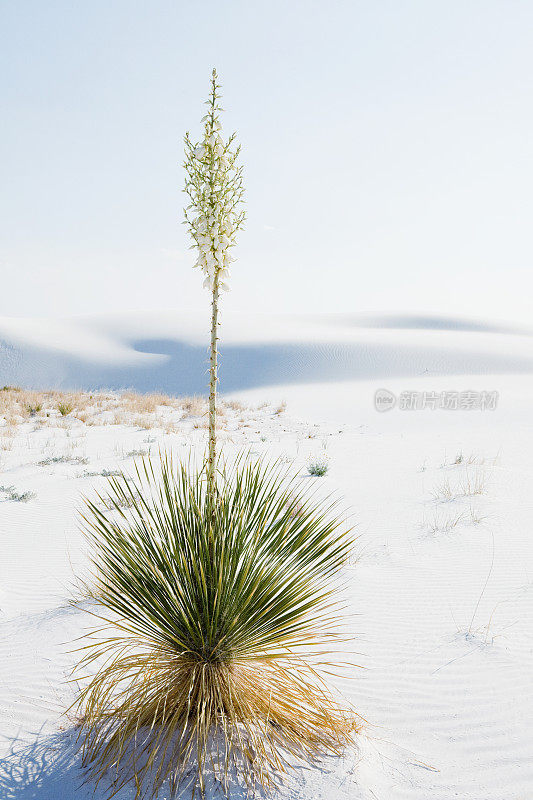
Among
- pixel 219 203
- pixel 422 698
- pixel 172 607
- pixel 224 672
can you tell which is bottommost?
pixel 422 698

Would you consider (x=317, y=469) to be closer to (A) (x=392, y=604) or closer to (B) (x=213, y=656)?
(A) (x=392, y=604)

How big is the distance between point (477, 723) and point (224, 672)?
1.51m

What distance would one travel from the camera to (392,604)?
4492 mm

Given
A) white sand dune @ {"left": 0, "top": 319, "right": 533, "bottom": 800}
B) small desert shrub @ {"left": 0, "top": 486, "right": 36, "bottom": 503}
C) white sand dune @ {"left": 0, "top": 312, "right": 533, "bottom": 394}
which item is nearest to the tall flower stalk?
white sand dune @ {"left": 0, "top": 319, "right": 533, "bottom": 800}

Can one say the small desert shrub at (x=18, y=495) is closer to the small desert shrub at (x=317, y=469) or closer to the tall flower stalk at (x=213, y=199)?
the small desert shrub at (x=317, y=469)

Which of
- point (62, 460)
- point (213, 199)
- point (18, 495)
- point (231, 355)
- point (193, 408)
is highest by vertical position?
point (231, 355)

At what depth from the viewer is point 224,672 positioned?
2.36 metres

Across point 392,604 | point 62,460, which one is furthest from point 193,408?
point 392,604

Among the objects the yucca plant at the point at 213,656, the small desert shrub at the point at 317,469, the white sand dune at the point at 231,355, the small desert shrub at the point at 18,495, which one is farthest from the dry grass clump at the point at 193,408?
the white sand dune at the point at 231,355

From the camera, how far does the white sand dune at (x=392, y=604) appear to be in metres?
2.49

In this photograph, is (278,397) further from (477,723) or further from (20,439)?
(477,723)

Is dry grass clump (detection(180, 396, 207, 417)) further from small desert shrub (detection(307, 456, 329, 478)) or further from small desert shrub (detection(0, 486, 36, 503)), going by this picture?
small desert shrub (detection(0, 486, 36, 503))

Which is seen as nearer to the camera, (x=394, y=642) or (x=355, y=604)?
(x=394, y=642)

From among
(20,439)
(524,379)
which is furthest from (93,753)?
(524,379)
